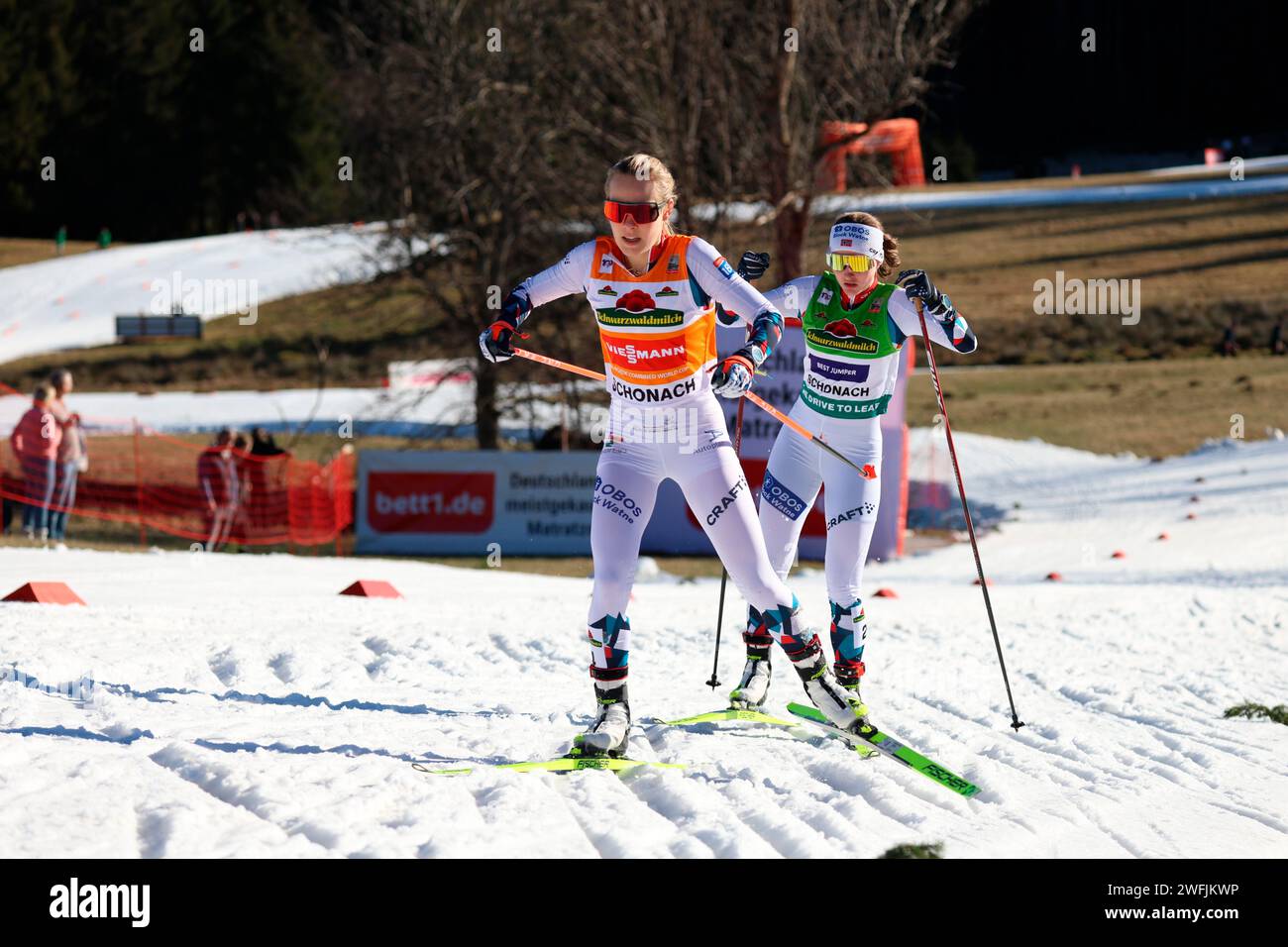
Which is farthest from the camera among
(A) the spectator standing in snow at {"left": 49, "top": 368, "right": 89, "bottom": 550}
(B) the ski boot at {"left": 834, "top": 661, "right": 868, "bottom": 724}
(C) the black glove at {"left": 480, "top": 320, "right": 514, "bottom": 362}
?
(A) the spectator standing in snow at {"left": 49, "top": 368, "right": 89, "bottom": 550}

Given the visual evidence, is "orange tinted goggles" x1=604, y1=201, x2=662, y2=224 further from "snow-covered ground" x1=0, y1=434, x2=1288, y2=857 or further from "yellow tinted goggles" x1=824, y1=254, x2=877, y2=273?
"snow-covered ground" x1=0, y1=434, x2=1288, y2=857

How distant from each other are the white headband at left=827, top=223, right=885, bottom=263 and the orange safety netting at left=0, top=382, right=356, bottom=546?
1068cm

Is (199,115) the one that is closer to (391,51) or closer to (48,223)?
(48,223)

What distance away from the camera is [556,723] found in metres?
6.88

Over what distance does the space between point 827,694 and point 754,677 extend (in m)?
0.70

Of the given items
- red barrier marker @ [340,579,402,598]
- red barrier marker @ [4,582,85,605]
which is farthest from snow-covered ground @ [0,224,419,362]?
red barrier marker @ [4,582,85,605]

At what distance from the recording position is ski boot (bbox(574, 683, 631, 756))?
5.93m

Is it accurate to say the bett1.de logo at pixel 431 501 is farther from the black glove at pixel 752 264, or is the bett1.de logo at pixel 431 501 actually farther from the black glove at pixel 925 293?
the black glove at pixel 925 293

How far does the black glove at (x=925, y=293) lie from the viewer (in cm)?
678

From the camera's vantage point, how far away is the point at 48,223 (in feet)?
165

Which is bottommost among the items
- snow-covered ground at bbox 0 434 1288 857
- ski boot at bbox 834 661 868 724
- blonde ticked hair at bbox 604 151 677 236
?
snow-covered ground at bbox 0 434 1288 857

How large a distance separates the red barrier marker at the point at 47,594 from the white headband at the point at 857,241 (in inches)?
210
